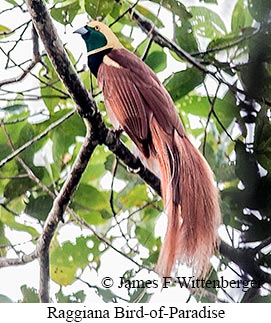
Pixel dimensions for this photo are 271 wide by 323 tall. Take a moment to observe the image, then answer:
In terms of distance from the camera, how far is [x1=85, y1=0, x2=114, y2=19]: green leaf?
1.05 m

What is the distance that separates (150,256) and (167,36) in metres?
0.30

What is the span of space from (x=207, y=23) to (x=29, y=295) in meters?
0.43

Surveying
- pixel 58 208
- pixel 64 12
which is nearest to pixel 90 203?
pixel 58 208

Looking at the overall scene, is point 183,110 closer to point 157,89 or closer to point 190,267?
point 157,89

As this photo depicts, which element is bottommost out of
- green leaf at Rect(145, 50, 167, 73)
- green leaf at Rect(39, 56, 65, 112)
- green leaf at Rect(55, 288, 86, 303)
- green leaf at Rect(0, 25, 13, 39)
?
green leaf at Rect(55, 288, 86, 303)

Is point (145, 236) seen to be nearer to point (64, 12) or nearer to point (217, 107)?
point (217, 107)

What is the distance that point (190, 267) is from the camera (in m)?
1.05

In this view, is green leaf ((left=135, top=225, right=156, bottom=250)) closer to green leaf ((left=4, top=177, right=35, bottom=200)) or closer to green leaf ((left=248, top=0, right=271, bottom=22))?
green leaf ((left=4, top=177, right=35, bottom=200))

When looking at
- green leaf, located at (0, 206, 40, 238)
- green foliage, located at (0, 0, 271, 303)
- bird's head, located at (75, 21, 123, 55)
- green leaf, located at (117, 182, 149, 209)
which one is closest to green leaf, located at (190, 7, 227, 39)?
green foliage, located at (0, 0, 271, 303)

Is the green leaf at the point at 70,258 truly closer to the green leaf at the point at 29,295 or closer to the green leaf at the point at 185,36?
the green leaf at the point at 29,295

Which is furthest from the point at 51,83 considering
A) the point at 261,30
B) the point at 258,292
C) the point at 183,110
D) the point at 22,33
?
the point at 258,292

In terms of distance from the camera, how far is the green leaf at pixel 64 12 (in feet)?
3.43

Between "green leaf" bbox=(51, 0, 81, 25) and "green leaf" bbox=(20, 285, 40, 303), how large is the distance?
355 millimetres

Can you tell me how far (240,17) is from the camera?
107 cm
